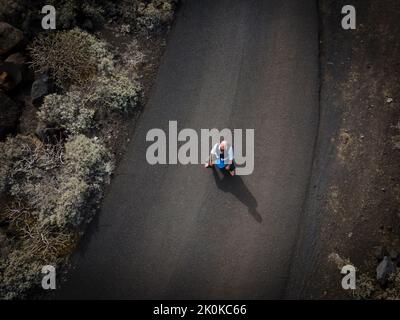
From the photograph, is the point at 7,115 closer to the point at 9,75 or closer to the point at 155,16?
the point at 9,75

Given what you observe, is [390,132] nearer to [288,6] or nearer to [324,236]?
[324,236]

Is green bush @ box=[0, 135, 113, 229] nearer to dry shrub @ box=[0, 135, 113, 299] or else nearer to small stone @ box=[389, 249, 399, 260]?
dry shrub @ box=[0, 135, 113, 299]

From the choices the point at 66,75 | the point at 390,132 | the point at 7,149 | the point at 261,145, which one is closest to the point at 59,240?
the point at 7,149

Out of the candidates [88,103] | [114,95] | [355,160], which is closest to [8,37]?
[88,103]

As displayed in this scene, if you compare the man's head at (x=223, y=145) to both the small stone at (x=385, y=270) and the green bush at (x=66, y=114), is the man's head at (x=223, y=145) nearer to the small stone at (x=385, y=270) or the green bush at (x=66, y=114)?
the green bush at (x=66, y=114)

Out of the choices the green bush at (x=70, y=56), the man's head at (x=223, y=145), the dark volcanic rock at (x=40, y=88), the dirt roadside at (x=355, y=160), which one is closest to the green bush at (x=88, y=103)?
the dark volcanic rock at (x=40, y=88)

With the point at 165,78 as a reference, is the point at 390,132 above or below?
below
